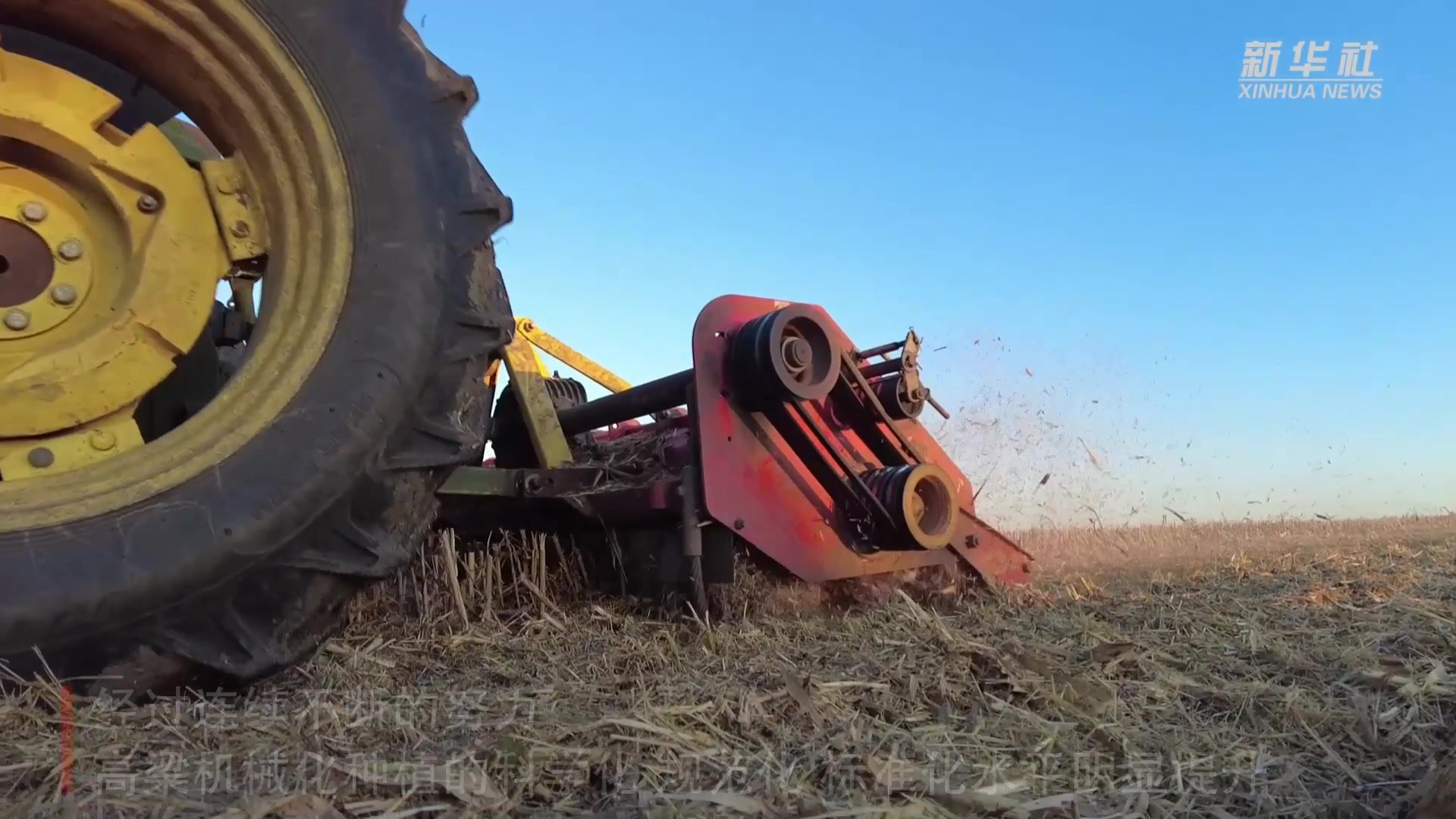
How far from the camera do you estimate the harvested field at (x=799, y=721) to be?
3.80 feet

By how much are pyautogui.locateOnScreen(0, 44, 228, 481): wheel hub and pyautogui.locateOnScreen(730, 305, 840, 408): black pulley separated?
4.38ft

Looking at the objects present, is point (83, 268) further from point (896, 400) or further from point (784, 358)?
point (896, 400)

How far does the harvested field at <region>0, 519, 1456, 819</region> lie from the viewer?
1.16m

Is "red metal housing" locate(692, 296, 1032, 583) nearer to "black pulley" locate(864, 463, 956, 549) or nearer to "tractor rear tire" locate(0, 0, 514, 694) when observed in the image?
"black pulley" locate(864, 463, 956, 549)

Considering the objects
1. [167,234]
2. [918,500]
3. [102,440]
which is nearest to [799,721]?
[102,440]

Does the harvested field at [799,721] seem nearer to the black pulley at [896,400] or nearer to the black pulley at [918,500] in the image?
the black pulley at [918,500]

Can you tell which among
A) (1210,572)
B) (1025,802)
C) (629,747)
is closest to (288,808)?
(629,747)

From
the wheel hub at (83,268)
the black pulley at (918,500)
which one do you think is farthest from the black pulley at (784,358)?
the wheel hub at (83,268)

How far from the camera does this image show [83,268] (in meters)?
1.64

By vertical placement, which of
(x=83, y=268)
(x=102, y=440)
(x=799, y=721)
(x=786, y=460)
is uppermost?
(x=83, y=268)

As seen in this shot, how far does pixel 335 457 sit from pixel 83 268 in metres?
0.55

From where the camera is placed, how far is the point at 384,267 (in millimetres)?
1727

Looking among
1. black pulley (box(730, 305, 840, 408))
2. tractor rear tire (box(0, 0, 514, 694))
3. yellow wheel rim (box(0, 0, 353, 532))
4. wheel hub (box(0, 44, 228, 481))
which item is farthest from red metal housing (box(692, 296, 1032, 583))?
wheel hub (box(0, 44, 228, 481))

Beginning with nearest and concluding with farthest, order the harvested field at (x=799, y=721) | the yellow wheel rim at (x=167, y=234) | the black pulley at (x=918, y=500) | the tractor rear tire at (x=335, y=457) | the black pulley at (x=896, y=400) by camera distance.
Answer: the harvested field at (x=799, y=721) < the tractor rear tire at (x=335, y=457) < the yellow wheel rim at (x=167, y=234) < the black pulley at (x=918, y=500) < the black pulley at (x=896, y=400)
